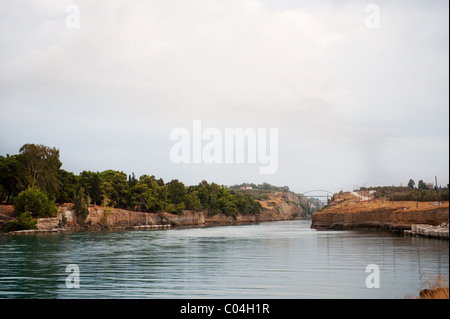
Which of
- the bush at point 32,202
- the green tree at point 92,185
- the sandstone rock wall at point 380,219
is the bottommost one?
the sandstone rock wall at point 380,219

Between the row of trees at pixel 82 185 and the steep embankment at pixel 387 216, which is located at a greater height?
the row of trees at pixel 82 185

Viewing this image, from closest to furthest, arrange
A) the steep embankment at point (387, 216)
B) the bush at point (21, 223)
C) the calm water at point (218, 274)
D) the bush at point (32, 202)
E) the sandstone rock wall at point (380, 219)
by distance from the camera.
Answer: the calm water at point (218, 274) → the sandstone rock wall at point (380, 219) → the steep embankment at point (387, 216) → the bush at point (21, 223) → the bush at point (32, 202)

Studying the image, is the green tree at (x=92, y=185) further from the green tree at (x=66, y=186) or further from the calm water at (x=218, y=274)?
the calm water at (x=218, y=274)

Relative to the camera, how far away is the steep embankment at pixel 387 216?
84.7 meters

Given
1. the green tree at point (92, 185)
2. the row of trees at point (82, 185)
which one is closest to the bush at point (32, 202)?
the row of trees at point (82, 185)

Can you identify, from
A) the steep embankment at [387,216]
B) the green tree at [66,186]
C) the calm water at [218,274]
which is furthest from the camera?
the green tree at [66,186]

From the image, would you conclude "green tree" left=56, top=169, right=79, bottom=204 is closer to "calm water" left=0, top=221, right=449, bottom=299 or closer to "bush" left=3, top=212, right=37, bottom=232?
"bush" left=3, top=212, right=37, bottom=232

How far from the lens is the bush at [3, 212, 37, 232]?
310 ft

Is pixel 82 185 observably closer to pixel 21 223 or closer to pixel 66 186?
pixel 66 186

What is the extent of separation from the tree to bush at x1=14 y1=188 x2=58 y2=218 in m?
6.46

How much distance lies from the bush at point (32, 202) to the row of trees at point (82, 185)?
5.27 meters

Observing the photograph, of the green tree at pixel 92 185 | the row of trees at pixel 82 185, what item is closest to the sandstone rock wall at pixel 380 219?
the row of trees at pixel 82 185

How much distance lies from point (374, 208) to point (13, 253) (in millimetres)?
91858

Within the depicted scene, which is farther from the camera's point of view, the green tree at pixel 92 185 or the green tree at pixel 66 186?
the green tree at pixel 92 185
